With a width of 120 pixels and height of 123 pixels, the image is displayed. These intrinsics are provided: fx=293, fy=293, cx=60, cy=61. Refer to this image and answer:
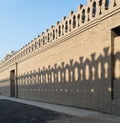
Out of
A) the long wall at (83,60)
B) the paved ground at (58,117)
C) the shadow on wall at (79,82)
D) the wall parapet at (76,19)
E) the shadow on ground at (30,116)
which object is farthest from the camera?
the wall parapet at (76,19)

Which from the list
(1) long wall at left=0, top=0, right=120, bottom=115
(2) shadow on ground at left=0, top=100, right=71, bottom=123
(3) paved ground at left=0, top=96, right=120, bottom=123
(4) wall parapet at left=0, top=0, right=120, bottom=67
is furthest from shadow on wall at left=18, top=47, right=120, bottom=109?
(2) shadow on ground at left=0, top=100, right=71, bottom=123

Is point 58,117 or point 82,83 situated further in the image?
point 82,83

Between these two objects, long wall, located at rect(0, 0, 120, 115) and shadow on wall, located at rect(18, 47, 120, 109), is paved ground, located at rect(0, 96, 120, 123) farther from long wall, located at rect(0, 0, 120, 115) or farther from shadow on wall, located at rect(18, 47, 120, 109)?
shadow on wall, located at rect(18, 47, 120, 109)

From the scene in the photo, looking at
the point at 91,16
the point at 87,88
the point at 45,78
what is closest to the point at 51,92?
the point at 45,78

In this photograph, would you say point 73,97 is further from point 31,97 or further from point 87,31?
point 31,97

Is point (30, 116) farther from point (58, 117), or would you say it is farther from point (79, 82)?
point (79, 82)

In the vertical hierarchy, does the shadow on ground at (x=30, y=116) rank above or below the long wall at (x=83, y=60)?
below

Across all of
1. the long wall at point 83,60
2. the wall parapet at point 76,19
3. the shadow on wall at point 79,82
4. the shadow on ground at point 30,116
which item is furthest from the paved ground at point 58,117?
the wall parapet at point 76,19

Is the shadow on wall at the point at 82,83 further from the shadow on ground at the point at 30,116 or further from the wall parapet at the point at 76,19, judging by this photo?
the shadow on ground at the point at 30,116

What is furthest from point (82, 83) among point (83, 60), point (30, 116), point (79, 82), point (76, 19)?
point (30, 116)

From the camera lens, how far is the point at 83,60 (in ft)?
53.8

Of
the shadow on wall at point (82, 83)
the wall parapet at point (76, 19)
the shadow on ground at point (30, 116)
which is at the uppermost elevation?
the wall parapet at point (76, 19)

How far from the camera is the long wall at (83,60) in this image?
13.4 metres

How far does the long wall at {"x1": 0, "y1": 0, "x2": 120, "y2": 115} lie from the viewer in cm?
1340
